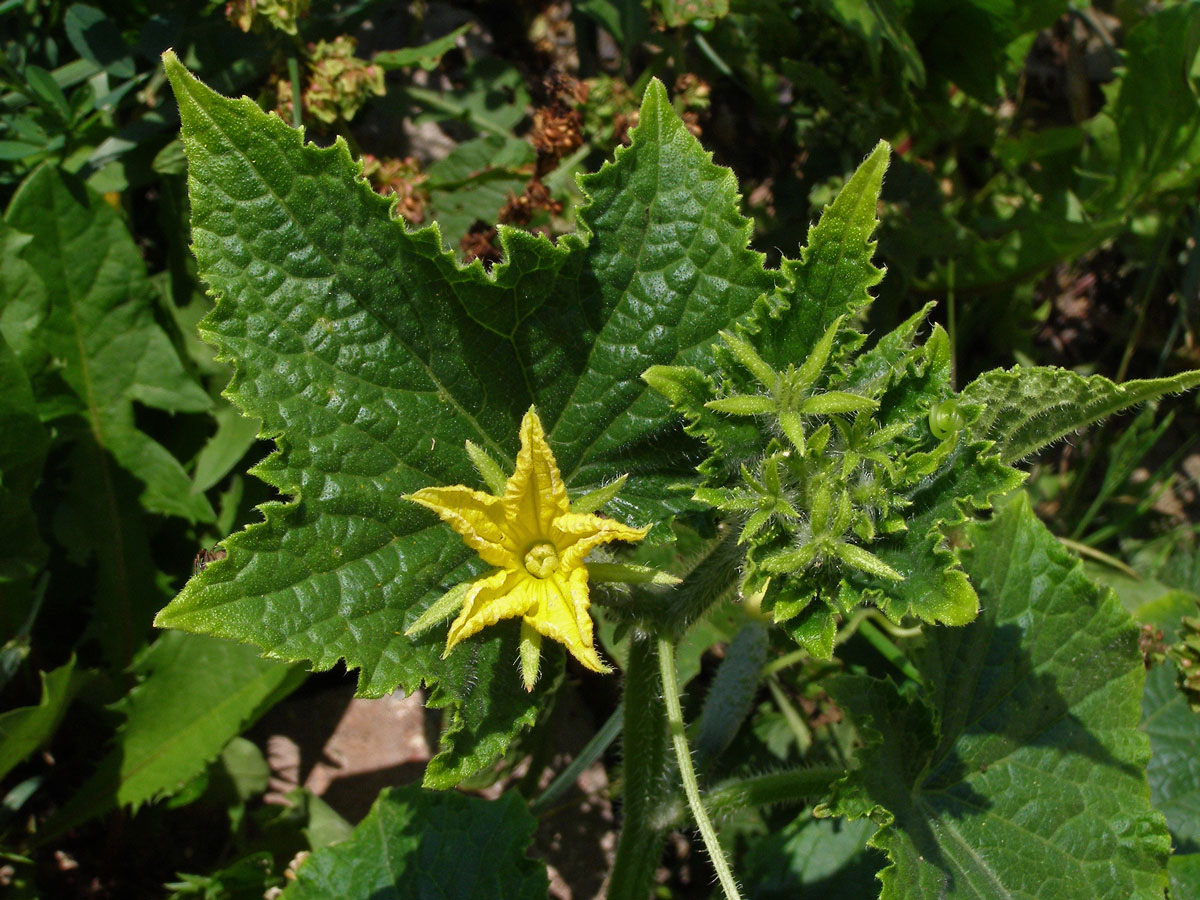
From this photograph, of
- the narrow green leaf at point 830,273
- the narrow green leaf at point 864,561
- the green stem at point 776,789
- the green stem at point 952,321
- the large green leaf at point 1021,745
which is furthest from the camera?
the green stem at point 952,321

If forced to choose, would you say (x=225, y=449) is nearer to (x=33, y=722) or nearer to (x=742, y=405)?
(x=33, y=722)

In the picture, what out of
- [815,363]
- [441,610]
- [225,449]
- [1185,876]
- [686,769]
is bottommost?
[1185,876]

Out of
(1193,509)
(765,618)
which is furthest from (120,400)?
(1193,509)

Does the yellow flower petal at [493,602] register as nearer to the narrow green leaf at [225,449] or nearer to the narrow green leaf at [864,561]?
the narrow green leaf at [864,561]

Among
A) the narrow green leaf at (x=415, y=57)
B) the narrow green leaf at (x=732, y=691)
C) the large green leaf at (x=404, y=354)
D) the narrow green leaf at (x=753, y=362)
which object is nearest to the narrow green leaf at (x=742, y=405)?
the narrow green leaf at (x=753, y=362)

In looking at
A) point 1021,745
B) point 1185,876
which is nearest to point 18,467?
A: point 1021,745

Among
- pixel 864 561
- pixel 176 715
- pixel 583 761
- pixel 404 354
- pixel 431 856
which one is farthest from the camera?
pixel 176 715
